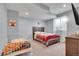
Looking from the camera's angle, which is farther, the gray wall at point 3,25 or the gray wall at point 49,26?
the gray wall at point 49,26

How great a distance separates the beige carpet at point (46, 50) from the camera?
185 cm

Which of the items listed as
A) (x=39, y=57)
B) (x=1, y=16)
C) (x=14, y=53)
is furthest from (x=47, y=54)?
(x=1, y=16)

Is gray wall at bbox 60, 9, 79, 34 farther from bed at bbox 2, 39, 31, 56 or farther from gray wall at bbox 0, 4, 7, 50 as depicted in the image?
gray wall at bbox 0, 4, 7, 50

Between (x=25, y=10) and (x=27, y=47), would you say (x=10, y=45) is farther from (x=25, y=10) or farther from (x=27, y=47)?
(x=25, y=10)

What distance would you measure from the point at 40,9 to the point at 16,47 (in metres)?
0.83

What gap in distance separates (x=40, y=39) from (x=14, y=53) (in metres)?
0.54

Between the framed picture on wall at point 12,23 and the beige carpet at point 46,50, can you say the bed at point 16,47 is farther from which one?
the framed picture on wall at point 12,23

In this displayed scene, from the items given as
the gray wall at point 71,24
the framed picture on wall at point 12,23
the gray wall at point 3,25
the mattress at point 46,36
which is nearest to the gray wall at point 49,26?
the mattress at point 46,36

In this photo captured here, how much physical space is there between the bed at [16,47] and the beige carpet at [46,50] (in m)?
0.11

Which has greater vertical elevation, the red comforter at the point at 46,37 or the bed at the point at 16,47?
the red comforter at the point at 46,37

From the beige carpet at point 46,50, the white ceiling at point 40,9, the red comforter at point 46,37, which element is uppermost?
the white ceiling at point 40,9

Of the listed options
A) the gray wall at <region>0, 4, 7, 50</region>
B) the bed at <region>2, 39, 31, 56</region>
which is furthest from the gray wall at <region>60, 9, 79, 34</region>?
the gray wall at <region>0, 4, 7, 50</region>

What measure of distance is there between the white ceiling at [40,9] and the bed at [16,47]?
1.65ft

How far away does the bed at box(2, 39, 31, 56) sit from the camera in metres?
1.81
